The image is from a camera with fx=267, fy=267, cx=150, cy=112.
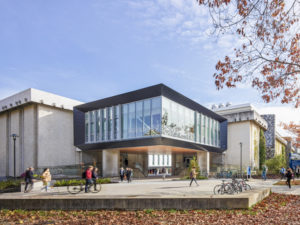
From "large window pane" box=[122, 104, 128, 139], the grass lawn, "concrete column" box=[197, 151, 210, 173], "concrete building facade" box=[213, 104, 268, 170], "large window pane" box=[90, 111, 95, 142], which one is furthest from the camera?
"concrete building facade" box=[213, 104, 268, 170]

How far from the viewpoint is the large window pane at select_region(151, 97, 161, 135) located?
29778 mm

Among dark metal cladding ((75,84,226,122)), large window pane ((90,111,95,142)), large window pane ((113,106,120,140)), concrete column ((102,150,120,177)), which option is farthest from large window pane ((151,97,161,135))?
large window pane ((90,111,95,142))

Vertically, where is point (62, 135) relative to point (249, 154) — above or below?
above

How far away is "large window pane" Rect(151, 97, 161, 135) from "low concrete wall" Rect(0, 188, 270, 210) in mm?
17676

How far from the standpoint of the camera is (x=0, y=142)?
136 feet

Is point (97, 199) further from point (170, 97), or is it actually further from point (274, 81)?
point (170, 97)

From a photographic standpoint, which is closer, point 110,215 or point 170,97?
point 110,215

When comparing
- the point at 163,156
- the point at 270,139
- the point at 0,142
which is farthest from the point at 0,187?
the point at 270,139

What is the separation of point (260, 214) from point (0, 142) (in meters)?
41.8


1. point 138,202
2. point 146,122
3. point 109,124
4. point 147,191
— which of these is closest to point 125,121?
point 109,124

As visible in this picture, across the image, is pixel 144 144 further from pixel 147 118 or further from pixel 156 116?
pixel 156 116

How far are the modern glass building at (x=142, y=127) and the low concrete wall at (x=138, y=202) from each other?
17810 millimetres

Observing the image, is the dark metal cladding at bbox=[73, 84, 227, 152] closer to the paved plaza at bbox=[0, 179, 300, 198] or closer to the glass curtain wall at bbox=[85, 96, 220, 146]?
the glass curtain wall at bbox=[85, 96, 220, 146]

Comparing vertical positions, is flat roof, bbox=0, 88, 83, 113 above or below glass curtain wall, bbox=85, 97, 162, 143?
above
